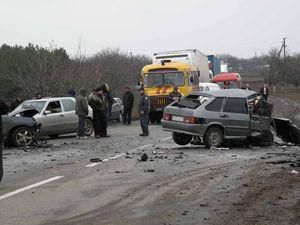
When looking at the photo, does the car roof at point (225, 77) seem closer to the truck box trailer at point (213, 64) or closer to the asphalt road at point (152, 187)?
the truck box trailer at point (213, 64)

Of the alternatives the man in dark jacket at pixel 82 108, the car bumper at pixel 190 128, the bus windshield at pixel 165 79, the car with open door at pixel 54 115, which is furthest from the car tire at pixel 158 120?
the car bumper at pixel 190 128

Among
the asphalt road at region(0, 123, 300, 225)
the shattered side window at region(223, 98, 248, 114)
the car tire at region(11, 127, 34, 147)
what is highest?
the shattered side window at region(223, 98, 248, 114)

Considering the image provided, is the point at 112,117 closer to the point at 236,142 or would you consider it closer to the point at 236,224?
the point at 236,142

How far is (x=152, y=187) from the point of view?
9.02 m

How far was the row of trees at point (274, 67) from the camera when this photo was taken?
102562 mm

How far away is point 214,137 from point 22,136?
5.74 m

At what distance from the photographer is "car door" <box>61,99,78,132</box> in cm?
1972

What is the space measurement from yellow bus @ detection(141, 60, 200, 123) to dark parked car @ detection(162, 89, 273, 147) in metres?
10.9

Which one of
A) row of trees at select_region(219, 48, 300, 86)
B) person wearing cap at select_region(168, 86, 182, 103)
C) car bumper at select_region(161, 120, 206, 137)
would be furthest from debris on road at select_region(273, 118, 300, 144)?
row of trees at select_region(219, 48, 300, 86)

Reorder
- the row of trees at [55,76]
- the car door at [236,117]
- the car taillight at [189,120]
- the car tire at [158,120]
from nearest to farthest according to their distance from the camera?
the car taillight at [189,120] < the car door at [236,117] < the car tire at [158,120] < the row of trees at [55,76]

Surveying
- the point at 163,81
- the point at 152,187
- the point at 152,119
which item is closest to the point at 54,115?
the point at 163,81

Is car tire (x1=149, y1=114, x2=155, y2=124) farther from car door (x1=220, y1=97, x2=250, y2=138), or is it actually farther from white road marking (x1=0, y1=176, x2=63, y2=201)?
white road marking (x1=0, y1=176, x2=63, y2=201)

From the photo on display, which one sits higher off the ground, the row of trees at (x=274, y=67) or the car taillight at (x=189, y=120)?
the row of trees at (x=274, y=67)

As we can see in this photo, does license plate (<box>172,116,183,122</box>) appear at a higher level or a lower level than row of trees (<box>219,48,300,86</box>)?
lower
